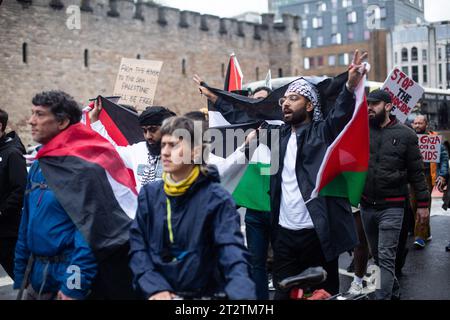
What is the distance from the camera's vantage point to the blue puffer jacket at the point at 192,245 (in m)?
2.88

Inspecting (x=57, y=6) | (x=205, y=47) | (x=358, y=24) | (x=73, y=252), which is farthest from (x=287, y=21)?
(x=358, y=24)

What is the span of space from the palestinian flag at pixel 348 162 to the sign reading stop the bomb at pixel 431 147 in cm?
542

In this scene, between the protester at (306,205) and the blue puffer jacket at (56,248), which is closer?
the blue puffer jacket at (56,248)

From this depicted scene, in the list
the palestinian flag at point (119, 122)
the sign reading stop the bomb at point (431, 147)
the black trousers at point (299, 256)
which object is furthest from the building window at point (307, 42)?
the black trousers at point (299, 256)

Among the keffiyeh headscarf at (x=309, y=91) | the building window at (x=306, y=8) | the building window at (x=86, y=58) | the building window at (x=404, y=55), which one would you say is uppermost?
the building window at (x=306, y=8)

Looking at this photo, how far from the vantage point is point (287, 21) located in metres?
43.1

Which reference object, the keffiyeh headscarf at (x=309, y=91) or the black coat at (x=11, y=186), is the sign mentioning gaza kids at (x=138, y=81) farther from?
the keffiyeh headscarf at (x=309, y=91)

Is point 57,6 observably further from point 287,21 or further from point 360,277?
point 360,277

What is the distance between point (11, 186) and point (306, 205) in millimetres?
2440

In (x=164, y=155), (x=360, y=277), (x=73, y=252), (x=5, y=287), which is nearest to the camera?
(x=164, y=155)

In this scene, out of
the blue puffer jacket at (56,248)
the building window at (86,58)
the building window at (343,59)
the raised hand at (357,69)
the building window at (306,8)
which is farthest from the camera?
the building window at (306,8)

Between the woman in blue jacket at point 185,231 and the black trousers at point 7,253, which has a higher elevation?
the woman in blue jacket at point 185,231
